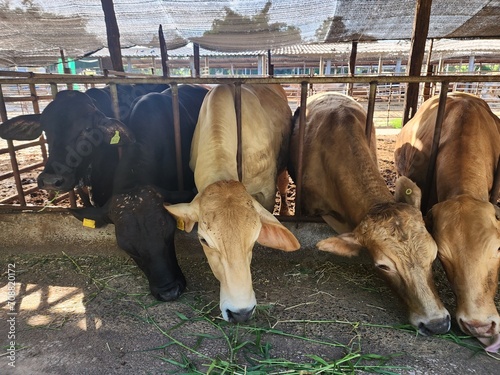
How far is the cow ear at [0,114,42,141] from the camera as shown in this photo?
3426 millimetres

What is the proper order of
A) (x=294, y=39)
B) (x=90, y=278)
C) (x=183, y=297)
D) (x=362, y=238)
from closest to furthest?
(x=362, y=238), (x=183, y=297), (x=90, y=278), (x=294, y=39)

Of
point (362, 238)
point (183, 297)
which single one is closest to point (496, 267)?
point (362, 238)

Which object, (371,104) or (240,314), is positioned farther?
(371,104)

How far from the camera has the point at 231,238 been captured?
2.28 meters

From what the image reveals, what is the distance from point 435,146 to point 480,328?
1.60m

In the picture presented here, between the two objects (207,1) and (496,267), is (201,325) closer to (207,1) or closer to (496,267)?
(496,267)

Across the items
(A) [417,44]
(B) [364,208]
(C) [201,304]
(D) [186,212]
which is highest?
(A) [417,44]

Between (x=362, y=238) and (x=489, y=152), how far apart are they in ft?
5.95

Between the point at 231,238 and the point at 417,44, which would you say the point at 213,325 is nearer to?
the point at 231,238

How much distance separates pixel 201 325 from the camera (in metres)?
2.66

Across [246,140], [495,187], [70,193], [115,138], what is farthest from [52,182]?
[495,187]

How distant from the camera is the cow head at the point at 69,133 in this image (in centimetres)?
317

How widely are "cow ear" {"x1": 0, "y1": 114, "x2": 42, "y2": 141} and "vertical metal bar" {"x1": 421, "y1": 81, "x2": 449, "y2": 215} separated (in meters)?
3.56

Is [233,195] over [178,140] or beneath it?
beneath
